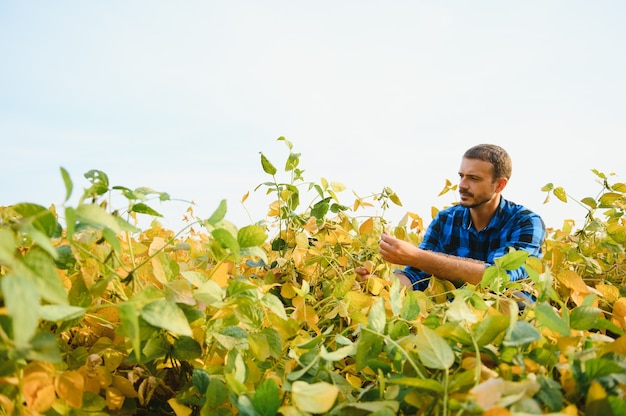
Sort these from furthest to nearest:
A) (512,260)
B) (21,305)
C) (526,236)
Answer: (526,236) < (512,260) < (21,305)

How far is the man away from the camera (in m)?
2.35

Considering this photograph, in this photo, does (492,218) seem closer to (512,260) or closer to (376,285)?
(376,285)

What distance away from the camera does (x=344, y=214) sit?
4.75ft

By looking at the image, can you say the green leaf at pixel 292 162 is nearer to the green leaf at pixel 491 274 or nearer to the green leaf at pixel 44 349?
the green leaf at pixel 491 274

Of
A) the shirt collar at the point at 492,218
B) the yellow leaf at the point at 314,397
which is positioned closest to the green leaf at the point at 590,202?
the shirt collar at the point at 492,218

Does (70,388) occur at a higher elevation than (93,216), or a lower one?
lower

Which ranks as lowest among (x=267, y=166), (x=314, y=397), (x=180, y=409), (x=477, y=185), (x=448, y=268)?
(x=448, y=268)

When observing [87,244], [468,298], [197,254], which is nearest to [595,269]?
[468,298]

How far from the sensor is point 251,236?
24.9 inches

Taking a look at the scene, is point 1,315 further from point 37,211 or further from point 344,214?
point 344,214

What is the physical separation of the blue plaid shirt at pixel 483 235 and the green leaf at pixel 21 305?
6.77 ft

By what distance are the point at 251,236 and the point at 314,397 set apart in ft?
0.73

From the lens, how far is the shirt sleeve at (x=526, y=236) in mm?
2238

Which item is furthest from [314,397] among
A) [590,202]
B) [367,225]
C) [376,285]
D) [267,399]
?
[590,202]
